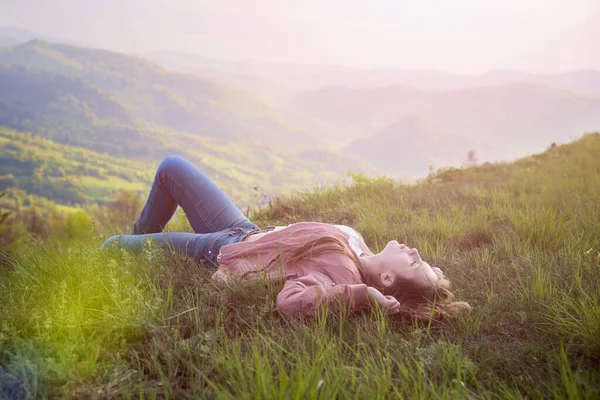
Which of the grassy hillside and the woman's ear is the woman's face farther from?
the grassy hillside

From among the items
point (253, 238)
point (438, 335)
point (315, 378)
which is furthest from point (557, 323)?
point (253, 238)

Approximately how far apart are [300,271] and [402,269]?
695mm

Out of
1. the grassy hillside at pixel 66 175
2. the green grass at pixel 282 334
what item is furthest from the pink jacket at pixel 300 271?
the grassy hillside at pixel 66 175

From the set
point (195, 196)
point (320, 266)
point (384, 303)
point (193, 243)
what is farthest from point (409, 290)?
point (195, 196)

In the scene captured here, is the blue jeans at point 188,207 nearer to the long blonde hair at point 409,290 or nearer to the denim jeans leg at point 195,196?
the denim jeans leg at point 195,196

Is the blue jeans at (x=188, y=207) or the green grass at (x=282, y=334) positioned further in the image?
the blue jeans at (x=188, y=207)

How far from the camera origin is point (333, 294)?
2.31m

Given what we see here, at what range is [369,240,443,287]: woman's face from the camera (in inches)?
103

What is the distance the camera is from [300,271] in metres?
2.71

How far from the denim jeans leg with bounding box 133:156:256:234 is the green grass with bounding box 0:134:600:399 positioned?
0.69m

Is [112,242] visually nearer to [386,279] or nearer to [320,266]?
[320,266]

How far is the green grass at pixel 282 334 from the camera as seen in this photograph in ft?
5.45

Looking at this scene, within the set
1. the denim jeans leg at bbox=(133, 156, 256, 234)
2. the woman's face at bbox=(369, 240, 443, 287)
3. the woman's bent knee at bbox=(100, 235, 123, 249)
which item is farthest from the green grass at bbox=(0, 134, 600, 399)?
the denim jeans leg at bbox=(133, 156, 256, 234)

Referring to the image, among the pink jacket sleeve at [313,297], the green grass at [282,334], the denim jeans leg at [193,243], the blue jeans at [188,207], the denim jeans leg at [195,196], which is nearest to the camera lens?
the green grass at [282,334]
